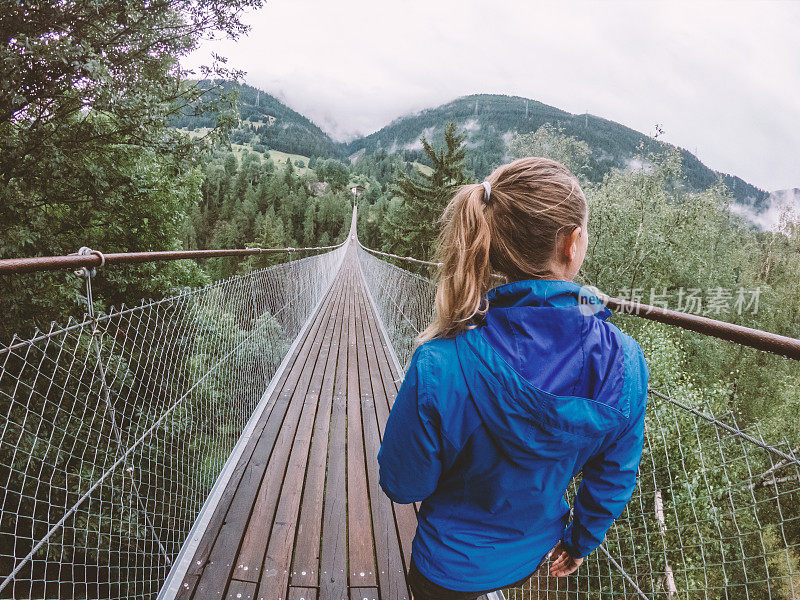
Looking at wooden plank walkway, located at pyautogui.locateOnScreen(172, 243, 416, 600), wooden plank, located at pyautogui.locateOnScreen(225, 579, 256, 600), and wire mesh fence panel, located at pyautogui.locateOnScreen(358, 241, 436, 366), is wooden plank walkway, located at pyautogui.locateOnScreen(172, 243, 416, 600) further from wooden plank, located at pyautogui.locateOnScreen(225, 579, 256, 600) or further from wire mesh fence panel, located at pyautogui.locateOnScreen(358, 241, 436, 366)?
wire mesh fence panel, located at pyautogui.locateOnScreen(358, 241, 436, 366)

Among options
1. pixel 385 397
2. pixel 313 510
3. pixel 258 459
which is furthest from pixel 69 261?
pixel 385 397

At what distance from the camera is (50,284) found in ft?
15.5

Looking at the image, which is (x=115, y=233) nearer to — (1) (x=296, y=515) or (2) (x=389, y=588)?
(1) (x=296, y=515)

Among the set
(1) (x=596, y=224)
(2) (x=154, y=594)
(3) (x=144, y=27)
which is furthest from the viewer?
(1) (x=596, y=224)

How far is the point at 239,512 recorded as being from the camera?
6.54 feet

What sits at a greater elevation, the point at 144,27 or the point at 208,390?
the point at 144,27

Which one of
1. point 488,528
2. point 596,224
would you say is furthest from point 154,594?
point 596,224

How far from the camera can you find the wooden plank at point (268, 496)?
1719 millimetres

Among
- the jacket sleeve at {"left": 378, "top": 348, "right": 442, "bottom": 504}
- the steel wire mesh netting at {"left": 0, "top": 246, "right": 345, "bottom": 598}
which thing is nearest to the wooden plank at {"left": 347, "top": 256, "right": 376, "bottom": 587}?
the steel wire mesh netting at {"left": 0, "top": 246, "right": 345, "bottom": 598}

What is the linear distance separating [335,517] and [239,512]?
0.45 metres

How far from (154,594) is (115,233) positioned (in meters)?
6.73

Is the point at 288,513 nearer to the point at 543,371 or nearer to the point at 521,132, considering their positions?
the point at 543,371

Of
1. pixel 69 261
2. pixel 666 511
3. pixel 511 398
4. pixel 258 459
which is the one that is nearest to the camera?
pixel 511 398

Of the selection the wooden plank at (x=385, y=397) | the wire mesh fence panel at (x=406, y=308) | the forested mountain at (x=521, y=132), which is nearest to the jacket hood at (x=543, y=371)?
the wooden plank at (x=385, y=397)
